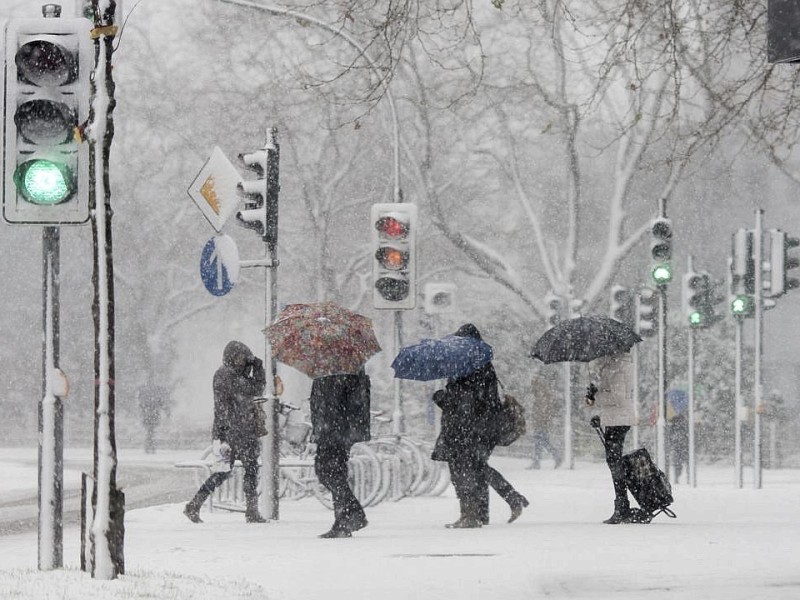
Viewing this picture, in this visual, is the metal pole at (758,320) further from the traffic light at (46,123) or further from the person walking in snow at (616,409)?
the traffic light at (46,123)

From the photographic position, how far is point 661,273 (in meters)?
21.5

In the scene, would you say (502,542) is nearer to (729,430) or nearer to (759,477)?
(759,477)

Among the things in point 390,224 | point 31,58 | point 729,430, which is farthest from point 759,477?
point 31,58

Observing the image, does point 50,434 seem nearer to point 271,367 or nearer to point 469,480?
point 469,480

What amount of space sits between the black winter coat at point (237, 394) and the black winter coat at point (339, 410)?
1.97 metres

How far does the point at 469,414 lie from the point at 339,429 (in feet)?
4.58

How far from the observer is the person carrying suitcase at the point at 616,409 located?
1469 centimetres

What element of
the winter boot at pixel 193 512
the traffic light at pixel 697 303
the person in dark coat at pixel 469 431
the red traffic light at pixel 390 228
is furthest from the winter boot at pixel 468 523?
the traffic light at pixel 697 303

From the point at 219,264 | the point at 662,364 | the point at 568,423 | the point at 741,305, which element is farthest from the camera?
the point at 568,423

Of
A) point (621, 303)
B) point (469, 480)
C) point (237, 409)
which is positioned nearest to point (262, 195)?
point (237, 409)

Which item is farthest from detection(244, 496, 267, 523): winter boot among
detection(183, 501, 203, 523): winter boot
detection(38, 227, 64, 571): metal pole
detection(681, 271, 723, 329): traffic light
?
detection(681, 271, 723, 329): traffic light

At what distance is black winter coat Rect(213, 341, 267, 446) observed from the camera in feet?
51.4

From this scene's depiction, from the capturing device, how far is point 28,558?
1180 centimetres

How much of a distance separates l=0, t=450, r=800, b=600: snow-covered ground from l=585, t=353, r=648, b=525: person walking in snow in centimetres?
38
